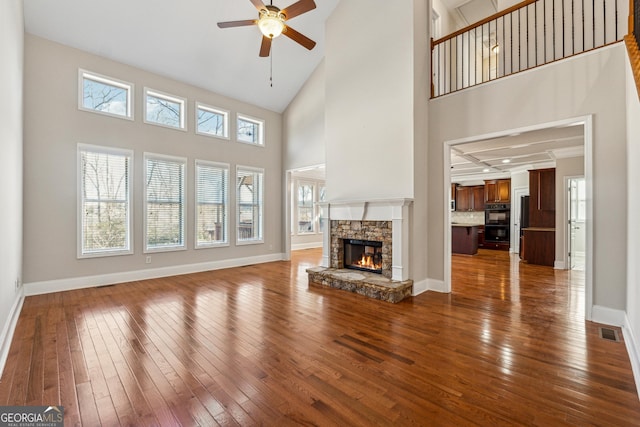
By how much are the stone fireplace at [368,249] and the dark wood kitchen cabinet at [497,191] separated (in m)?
6.76

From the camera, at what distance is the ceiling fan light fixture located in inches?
138

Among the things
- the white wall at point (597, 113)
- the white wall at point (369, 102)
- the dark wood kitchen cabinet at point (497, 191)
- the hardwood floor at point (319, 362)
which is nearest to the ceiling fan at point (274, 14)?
the white wall at point (369, 102)

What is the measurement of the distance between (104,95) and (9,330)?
4103 millimetres

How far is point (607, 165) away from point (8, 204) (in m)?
6.61

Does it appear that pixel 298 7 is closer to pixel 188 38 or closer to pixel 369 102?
pixel 369 102

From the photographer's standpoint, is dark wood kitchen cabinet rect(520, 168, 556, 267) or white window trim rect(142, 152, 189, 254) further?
dark wood kitchen cabinet rect(520, 168, 556, 267)

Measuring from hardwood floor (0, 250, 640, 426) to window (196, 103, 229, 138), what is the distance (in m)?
3.87

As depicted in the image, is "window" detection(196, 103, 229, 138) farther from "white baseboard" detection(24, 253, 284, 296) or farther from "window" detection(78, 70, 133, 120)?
"white baseboard" detection(24, 253, 284, 296)

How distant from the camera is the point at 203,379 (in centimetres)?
219

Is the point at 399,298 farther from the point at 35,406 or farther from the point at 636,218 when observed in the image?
the point at 35,406

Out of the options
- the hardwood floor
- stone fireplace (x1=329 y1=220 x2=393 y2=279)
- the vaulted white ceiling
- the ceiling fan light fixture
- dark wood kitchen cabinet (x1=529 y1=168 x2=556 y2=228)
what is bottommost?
the hardwood floor

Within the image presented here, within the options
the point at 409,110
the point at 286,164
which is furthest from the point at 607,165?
the point at 286,164

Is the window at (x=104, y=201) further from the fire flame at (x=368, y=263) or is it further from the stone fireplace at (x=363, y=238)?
the fire flame at (x=368, y=263)

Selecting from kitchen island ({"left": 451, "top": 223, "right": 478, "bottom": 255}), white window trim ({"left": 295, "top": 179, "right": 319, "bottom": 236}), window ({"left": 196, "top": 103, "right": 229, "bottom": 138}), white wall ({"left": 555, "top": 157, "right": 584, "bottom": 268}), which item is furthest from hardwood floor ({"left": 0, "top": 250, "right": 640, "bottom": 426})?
white window trim ({"left": 295, "top": 179, "right": 319, "bottom": 236})
